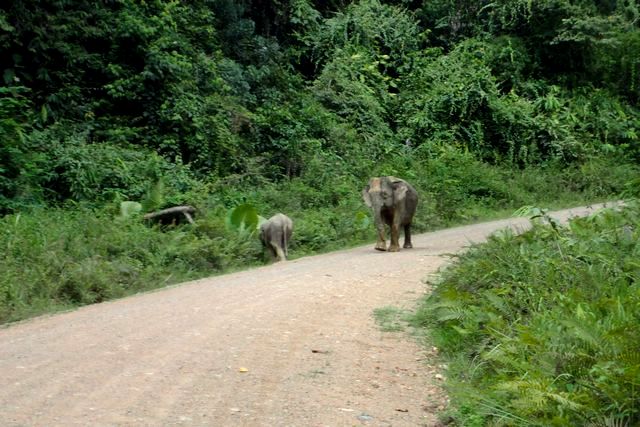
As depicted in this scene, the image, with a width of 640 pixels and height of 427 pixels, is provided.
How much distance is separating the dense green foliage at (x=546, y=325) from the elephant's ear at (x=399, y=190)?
19.4ft

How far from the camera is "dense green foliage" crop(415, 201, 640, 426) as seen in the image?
5.39 m

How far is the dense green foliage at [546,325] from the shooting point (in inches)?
212

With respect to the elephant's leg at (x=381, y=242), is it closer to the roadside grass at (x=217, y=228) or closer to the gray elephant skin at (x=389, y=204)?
the gray elephant skin at (x=389, y=204)

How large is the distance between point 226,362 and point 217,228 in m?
A: 9.54

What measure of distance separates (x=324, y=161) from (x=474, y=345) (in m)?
17.5

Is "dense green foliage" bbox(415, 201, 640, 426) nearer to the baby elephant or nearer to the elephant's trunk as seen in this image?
the elephant's trunk

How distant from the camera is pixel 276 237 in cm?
1673

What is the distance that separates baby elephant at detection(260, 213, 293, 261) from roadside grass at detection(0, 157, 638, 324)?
11.3 inches

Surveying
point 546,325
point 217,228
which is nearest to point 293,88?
point 217,228

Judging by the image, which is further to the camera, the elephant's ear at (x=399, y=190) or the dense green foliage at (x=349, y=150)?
the elephant's ear at (x=399, y=190)

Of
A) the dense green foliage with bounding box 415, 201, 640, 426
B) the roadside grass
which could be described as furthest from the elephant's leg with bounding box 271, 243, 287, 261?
the dense green foliage with bounding box 415, 201, 640, 426

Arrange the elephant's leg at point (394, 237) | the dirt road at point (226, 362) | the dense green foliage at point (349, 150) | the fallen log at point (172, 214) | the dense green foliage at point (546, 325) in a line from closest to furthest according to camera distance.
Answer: the dense green foliage at point (546, 325), the dirt road at point (226, 362), the dense green foliage at point (349, 150), the elephant's leg at point (394, 237), the fallen log at point (172, 214)

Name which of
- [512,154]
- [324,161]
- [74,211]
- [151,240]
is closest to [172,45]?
[324,161]

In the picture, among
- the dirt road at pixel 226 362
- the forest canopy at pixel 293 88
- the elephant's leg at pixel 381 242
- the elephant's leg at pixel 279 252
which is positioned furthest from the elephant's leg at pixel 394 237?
the forest canopy at pixel 293 88
